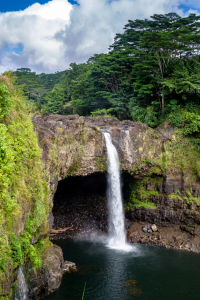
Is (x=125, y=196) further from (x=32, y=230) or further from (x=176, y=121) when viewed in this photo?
(x=32, y=230)

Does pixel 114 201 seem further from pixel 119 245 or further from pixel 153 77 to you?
pixel 153 77

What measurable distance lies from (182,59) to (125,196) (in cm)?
1431

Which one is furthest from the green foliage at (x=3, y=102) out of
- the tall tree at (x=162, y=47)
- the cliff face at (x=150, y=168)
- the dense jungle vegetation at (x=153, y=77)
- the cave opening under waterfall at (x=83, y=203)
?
the tall tree at (x=162, y=47)

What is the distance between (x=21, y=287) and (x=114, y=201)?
36.8 feet

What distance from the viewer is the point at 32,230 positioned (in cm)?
866

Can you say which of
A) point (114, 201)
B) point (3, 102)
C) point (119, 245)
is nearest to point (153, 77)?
point (114, 201)

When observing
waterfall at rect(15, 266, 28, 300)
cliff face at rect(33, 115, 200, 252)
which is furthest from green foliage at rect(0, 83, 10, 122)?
cliff face at rect(33, 115, 200, 252)

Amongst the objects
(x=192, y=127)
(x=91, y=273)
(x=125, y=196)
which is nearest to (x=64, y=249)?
(x=91, y=273)

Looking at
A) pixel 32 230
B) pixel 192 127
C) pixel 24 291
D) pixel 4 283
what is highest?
pixel 192 127

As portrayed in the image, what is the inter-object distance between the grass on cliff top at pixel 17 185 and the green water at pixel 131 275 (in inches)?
132

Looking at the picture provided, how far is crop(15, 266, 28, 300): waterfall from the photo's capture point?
7.78 meters

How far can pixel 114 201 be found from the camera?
18641mm

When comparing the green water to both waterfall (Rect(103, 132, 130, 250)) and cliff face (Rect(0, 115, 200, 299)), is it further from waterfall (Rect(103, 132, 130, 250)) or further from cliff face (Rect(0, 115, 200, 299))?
cliff face (Rect(0, 115, 200, 299))

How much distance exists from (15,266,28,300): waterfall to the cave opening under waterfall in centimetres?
1014
